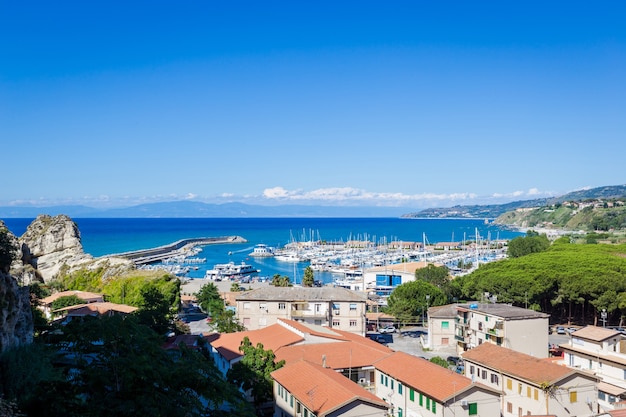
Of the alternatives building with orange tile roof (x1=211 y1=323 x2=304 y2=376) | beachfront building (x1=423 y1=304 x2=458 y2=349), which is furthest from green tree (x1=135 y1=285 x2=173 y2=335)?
beachfront building (x1=423 y1=304 x2=458 y2=349)

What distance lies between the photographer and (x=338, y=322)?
122 ft

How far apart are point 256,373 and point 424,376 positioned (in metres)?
6.60

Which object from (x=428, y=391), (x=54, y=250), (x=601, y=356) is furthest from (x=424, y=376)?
(x=54, y=250)

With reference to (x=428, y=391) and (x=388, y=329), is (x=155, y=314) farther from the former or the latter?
(x=388, y=329)

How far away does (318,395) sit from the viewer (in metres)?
17.6

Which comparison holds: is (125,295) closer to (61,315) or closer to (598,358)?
(61,315)

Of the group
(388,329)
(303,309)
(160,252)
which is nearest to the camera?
(303,309)

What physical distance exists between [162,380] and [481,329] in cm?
2630

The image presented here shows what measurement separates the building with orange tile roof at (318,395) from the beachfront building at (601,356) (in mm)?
11925

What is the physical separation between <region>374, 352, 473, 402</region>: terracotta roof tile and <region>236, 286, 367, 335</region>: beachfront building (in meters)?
13.4

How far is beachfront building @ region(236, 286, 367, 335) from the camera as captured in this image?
36.4m

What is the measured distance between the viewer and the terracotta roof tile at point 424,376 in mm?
18734

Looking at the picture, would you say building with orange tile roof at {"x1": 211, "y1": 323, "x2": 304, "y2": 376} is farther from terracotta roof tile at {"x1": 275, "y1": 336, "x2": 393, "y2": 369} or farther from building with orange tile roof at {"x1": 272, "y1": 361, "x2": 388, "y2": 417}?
building with orange tile roof at {"x1": 272, "y1": 361, "x2": 388, "y2": 417}

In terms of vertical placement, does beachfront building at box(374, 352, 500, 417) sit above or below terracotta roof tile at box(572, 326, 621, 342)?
below
